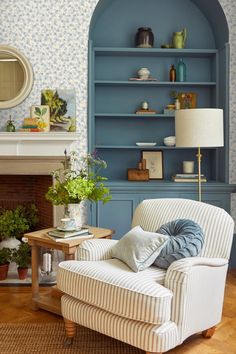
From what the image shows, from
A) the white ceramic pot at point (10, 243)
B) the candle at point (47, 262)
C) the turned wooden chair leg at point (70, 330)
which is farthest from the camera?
the white ceramic pot at point (10, 243)

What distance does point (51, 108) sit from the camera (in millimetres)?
4434

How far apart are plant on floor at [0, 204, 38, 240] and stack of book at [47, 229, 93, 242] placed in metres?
1.26

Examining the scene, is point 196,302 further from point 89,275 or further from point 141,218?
point 141,218

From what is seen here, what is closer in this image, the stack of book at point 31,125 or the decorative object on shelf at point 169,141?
the stack of book at point 31,125

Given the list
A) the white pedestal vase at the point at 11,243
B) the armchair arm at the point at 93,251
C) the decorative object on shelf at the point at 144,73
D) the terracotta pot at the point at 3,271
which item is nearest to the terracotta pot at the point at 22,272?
the terracotta pot at the point at 3,271

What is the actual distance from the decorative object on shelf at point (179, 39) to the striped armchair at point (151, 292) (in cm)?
218

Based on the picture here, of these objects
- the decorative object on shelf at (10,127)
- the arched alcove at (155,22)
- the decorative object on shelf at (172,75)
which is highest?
the arched alcove at (155,22)

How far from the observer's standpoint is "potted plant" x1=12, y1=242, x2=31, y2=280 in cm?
410

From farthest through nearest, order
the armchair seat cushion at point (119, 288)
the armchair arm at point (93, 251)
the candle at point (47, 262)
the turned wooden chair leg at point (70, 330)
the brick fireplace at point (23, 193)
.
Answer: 1. the brick fireplace at point (23, 193)
2. the candle at point (47, 262)
3. the armchair arm at point (93, 251)
4. the turned wooden chair leg at point (70, 330)
5. the armchair seat cushion at point (119, 288)

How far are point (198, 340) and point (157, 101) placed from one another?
2.72m

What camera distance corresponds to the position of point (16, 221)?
4516 millimetres

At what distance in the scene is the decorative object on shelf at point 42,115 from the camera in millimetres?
4367

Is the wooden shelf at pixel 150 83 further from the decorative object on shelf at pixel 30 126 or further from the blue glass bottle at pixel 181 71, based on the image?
the decorative object on shelf at pixel 30 126

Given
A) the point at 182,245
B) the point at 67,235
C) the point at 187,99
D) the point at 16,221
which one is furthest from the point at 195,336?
the point at 187,99
